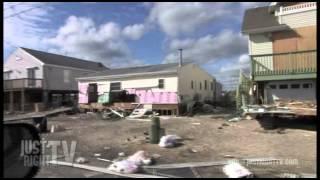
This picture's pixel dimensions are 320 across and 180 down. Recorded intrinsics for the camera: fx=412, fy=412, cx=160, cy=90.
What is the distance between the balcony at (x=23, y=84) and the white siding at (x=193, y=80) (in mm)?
14684

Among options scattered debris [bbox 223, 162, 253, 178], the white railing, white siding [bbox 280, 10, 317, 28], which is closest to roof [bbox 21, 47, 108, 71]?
the white railing

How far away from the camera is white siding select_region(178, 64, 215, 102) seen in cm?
3154

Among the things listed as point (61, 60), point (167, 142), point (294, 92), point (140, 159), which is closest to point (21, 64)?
point (61, 60)

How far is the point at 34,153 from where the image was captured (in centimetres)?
379

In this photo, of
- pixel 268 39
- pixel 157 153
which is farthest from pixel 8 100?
pixel 157 153

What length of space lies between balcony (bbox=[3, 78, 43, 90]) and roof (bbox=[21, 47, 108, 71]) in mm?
2247

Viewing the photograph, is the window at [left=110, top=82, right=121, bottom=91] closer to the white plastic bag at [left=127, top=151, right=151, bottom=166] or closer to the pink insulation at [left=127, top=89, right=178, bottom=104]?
the pink insulation at [left=127, top=89, right=178, bottom=104]

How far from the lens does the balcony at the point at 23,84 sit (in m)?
37.4

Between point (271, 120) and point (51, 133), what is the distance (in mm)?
9330

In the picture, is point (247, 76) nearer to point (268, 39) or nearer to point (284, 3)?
point (268, 39)

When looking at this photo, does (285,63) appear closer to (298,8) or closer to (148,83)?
(298,8)

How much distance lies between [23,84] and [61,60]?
674 centimetres

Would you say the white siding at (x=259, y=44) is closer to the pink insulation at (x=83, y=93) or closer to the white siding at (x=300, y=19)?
the white siding at (x=300, y=19)

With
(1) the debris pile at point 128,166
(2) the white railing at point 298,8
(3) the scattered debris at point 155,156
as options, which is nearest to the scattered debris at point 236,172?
(1) the debris pile at point 128,166
